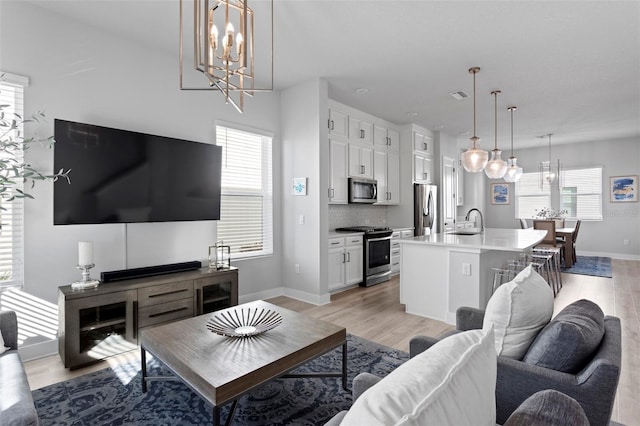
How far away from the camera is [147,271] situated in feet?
10.3

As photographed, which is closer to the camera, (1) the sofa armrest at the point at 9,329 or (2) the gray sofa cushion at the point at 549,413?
(2) the gray sofa cushion at the point at 549,413

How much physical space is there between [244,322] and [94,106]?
2.48 m

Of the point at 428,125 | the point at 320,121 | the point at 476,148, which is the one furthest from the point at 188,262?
the point at 428,125

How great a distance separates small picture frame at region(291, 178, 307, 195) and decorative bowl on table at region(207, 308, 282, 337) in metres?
2.11

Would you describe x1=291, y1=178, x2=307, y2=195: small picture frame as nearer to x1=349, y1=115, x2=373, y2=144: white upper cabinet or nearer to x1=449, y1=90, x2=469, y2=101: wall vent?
x1=349, y1=115, x2=373, y2=144: white upper cabinet

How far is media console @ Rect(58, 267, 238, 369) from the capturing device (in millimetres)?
2518

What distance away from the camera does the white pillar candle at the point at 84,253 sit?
2.69m

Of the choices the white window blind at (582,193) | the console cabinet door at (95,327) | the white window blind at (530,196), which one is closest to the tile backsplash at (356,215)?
the console cabinet door at (95,327)

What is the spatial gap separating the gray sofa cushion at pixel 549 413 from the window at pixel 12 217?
3478 mm

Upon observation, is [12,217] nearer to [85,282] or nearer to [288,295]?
[85,282]

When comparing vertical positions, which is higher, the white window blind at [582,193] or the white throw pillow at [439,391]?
the white window blind at [582,193]

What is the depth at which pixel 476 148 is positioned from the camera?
13.2 feet

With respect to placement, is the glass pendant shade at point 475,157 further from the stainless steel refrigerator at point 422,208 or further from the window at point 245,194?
the window at point 245,194

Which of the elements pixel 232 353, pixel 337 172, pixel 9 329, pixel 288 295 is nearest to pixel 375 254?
pixel 337 172
